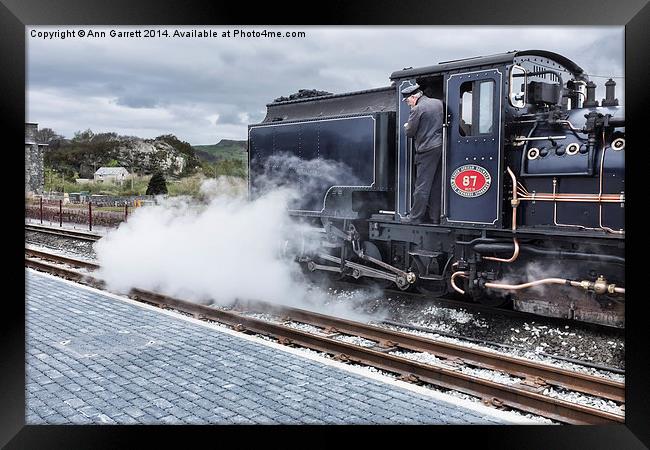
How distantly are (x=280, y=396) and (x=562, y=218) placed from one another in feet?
11.4

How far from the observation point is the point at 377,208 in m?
7.77

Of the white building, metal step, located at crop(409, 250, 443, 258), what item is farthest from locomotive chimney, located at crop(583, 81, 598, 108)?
the white building

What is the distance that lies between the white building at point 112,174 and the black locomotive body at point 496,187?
118 inches

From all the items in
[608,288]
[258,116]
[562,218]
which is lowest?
[608,288]

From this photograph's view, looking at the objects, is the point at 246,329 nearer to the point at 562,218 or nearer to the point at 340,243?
the point at 340,243

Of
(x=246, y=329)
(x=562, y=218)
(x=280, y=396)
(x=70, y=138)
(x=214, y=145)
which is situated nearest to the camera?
(x=280, y=396)

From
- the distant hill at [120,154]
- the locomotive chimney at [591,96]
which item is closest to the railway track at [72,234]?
the distant hill at [120,154]

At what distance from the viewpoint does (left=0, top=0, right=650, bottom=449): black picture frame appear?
397 cm

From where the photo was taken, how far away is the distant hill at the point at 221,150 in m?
5.43

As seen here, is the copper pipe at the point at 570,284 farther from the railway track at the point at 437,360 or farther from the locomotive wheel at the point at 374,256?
the locomotive wheel at the point at 374,256

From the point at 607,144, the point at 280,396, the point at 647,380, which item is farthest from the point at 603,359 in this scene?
the point at 280,396

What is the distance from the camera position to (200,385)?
4.66 meters

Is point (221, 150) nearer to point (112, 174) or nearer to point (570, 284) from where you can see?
point (112, 174)

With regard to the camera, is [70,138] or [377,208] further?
[377,208]
